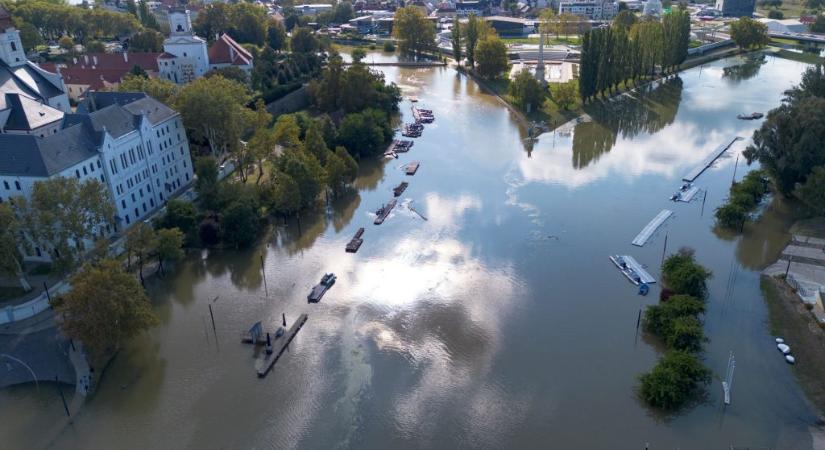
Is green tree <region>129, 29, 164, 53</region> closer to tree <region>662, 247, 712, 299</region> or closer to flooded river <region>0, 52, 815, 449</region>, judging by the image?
flooded river <region>0, 52, 815, 449</region>

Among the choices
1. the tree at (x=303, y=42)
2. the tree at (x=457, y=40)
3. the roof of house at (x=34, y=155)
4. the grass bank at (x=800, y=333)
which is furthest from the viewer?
the tree at (x=457, y=40)

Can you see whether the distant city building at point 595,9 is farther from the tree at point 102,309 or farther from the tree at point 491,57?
the tree at point 102,309

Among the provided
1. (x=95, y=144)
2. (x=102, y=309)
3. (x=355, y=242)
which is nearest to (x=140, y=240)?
(x=102, y=309)

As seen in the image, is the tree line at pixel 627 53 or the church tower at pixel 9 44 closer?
the church tower at pixel 9 44

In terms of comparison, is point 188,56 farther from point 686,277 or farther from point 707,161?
point 686,277

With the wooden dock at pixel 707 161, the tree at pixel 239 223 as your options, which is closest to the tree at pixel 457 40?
the wooden dock at pixel 707 161

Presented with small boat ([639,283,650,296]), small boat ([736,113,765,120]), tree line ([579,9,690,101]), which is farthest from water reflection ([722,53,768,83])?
small boat ([639,283,650,296])

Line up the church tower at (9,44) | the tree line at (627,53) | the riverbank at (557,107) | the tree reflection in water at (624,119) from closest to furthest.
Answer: the church tower at (9,44) < the tree reflection in water at (624,119) < the riverbank at (557,107) < the tree line at (627,53)
